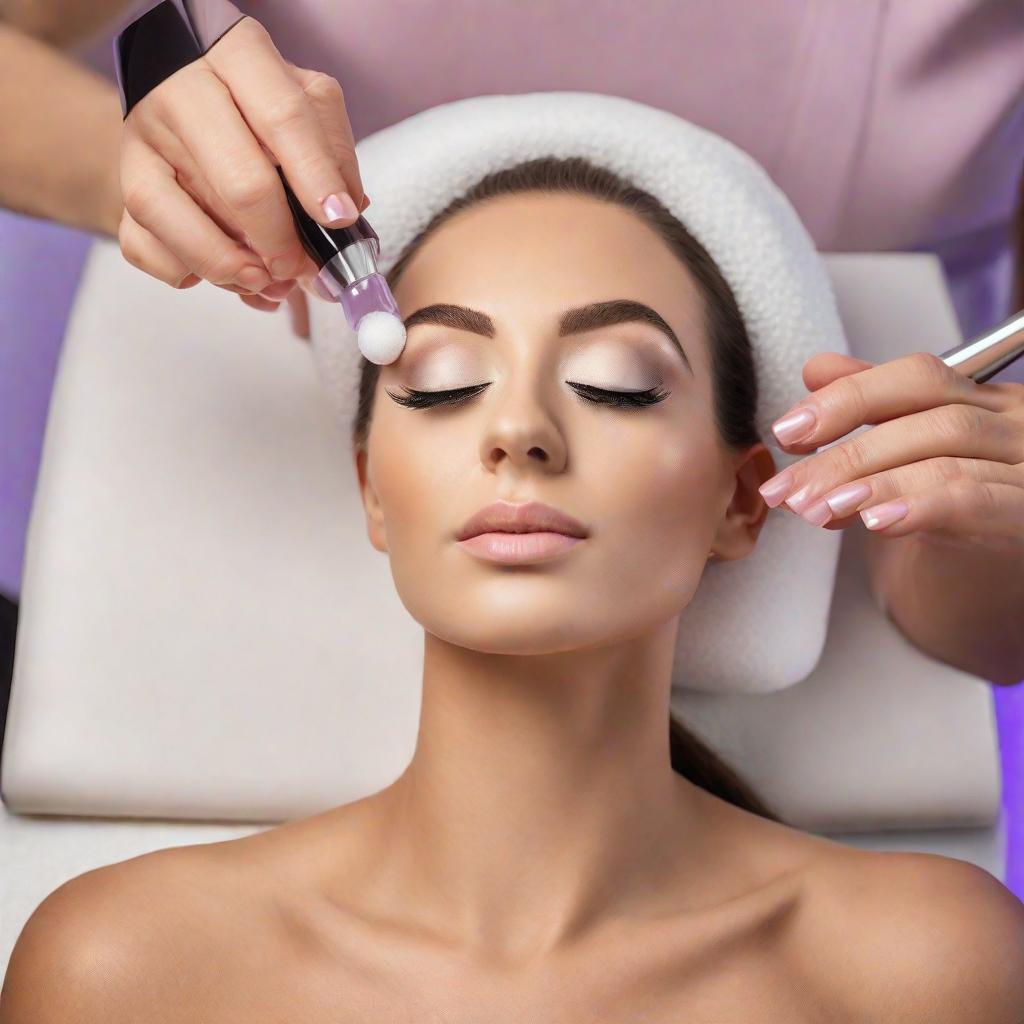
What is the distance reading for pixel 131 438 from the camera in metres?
1.29

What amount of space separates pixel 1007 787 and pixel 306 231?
98 cm

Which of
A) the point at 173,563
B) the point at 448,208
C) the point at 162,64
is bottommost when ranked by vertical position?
the point at 173,563

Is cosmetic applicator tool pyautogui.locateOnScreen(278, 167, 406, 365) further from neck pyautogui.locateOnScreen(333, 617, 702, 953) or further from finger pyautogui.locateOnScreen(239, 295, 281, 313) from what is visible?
neck pyautogui.locateOnScreen(333, 617, 702, 953)

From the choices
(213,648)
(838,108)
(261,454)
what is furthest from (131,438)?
(838,108)

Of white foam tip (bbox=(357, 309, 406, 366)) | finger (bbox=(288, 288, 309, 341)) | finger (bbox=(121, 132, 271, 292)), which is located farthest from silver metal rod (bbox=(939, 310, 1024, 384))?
finger (bbox=(288, 288, 309, 341))

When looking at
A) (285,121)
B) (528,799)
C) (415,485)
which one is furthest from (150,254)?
(528,799)

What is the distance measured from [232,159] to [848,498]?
0.47m

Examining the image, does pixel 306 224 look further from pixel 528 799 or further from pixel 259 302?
pixel 528 799

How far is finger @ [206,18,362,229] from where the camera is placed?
839mm

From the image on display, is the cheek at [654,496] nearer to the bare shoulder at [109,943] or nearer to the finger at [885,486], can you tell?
the finger at [885,486]

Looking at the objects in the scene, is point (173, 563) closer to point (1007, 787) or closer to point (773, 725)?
point (773, 725)

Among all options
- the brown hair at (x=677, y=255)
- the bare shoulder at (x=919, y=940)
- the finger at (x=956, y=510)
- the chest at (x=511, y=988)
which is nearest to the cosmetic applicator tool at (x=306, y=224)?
the brown hair at (x=677, y=255)

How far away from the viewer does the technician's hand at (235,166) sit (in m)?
0.85

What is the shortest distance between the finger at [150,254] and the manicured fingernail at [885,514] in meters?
0.50
